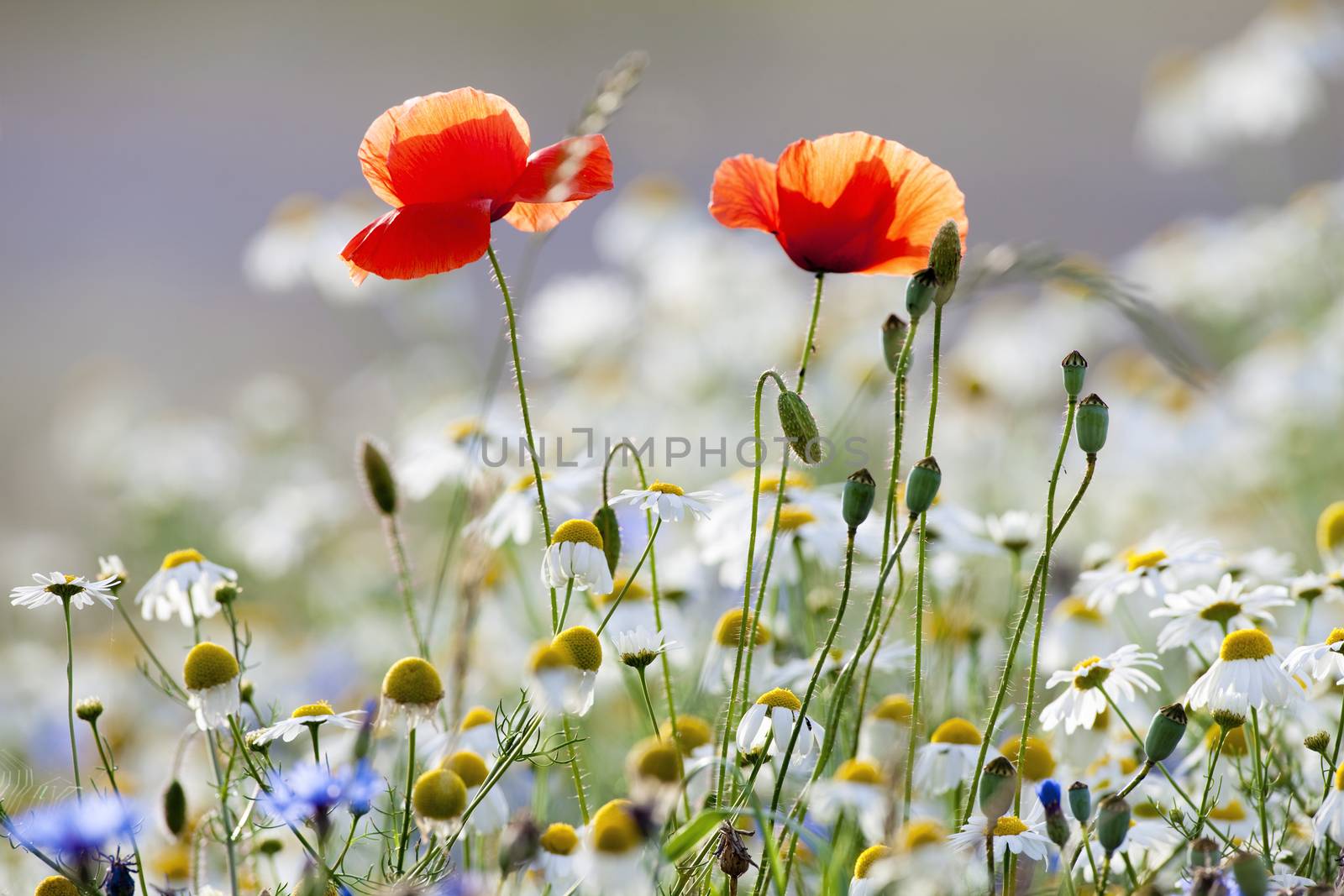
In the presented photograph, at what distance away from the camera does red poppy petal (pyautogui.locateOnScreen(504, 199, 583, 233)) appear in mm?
1308

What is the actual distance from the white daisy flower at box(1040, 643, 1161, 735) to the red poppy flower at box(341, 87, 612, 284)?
0.64 metres

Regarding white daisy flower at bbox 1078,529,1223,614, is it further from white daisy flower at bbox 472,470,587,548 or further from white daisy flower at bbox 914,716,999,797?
white daisy flower at bbox 472,470,587,548

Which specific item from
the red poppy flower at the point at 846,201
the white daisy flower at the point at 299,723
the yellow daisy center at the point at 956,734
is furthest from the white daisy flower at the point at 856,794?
the red poppy flower at the point at 846,201

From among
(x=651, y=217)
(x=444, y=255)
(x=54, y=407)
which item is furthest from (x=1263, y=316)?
(x=54, y=407)

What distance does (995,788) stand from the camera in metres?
0.96

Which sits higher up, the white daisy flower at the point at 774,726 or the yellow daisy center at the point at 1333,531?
the yellow daisy center at the point at 1333,531

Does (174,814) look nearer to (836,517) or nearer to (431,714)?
(431,714)

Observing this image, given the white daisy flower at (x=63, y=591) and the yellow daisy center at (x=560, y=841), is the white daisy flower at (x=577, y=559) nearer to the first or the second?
the yellow daisy center at (x=560, y=841)

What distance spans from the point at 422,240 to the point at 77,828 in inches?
22.5

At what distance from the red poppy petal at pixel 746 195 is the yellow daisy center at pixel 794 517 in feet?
1.50

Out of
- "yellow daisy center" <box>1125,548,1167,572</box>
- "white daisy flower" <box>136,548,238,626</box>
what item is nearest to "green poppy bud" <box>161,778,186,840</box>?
"white daisy flower" <box>136,548,238,626</box>

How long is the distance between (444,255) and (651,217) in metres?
3.50

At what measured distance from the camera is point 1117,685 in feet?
4.11

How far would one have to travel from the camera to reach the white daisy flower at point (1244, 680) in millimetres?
1119
